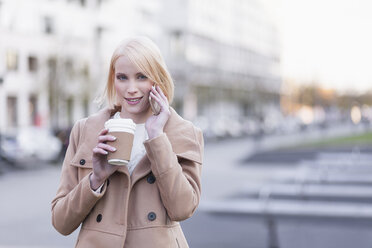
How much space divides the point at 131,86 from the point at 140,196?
0.46 m

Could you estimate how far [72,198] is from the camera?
8.39ft

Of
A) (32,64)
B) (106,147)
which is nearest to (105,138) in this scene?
(106,147)

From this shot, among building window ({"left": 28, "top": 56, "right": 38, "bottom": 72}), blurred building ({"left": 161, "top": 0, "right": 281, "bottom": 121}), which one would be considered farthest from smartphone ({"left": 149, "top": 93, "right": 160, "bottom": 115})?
blurred building ({"left": 161, "top": 0, "right": 281, "bottom": 121})

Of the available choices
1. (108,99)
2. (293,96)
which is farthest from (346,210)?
(293,96)

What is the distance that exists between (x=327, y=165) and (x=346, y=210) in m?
6.56

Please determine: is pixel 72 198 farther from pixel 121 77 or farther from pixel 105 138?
pixel 121 77

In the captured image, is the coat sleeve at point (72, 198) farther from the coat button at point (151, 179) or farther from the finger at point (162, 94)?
the finger at point (162, 94)

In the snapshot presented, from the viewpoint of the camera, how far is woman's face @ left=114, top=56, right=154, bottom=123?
2.64m

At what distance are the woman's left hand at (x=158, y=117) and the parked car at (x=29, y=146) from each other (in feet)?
68.7

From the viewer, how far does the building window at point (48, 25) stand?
4122 centimetres

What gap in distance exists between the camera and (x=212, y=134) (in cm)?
4600

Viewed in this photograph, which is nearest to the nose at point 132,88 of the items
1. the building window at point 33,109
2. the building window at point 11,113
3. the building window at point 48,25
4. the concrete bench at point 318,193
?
the concrete bench at point 318,193

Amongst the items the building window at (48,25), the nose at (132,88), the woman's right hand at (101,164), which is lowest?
the woman's right hand at (101,164)

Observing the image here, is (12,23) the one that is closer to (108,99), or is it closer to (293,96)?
(108,99)
